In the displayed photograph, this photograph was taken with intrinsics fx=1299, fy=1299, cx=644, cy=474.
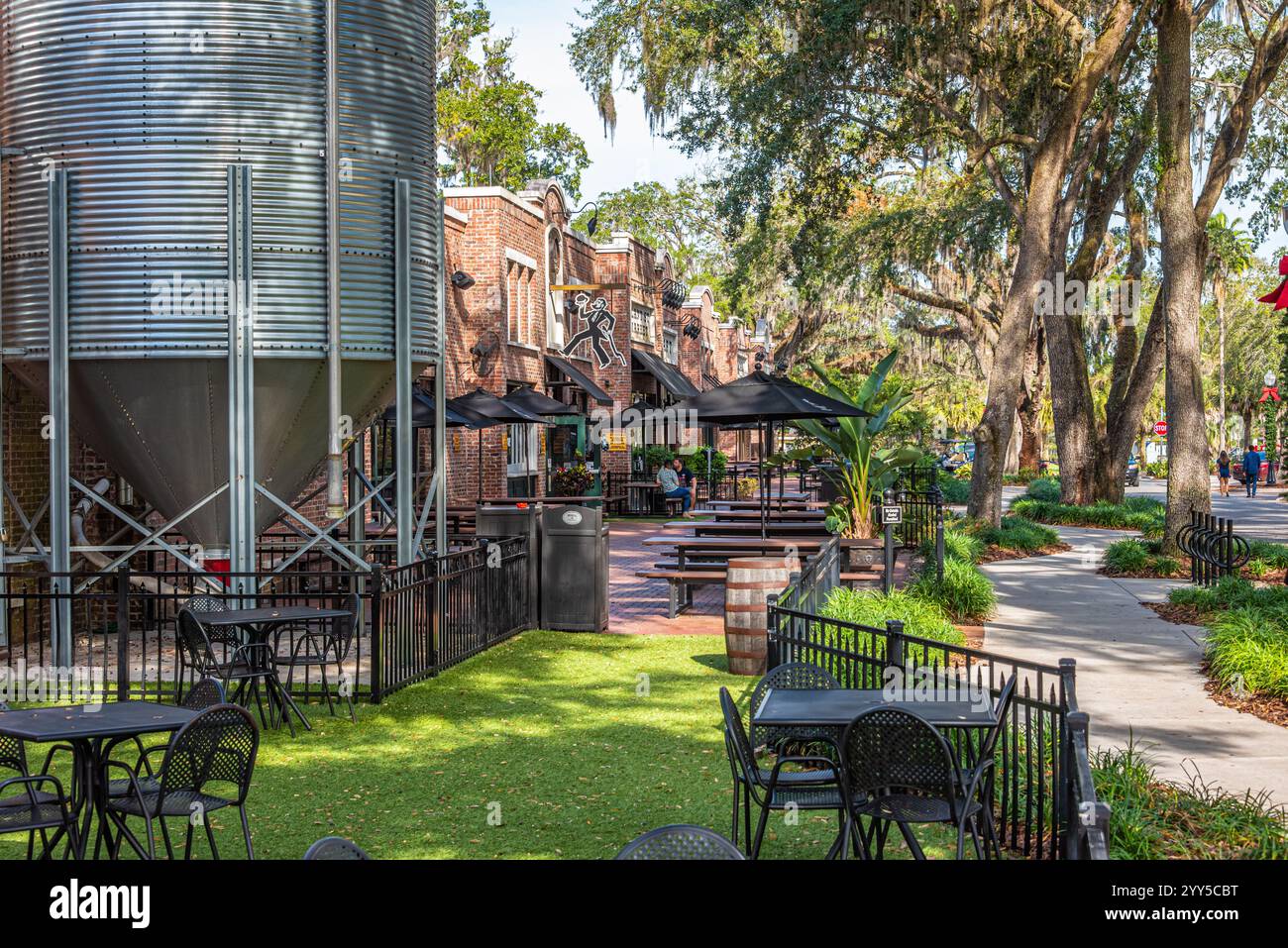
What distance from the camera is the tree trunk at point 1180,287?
20234 mm

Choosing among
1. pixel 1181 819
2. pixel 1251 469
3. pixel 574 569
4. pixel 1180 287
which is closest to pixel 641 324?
pixel 1251 469

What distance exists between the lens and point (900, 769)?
6.05m

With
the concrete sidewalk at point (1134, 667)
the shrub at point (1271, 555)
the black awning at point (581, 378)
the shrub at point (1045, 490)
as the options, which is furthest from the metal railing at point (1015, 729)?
the shrub at point (1045, 490)

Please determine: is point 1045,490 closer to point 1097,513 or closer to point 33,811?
point 1097,513

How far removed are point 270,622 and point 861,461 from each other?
10934mm

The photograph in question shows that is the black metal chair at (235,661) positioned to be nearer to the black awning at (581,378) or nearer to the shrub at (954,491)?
the black awning at (581,378)

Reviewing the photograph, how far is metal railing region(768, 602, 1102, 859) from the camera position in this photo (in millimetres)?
6379

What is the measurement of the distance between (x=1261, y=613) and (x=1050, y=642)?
2.10m

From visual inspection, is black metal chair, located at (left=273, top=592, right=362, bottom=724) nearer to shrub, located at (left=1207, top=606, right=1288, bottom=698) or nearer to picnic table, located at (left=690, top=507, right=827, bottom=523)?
shrub, located at (left=1207, top=606, right=1288, bottom=698)

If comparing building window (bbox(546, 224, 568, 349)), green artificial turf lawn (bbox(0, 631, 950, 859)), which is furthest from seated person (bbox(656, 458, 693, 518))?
green artificial turf lawn (bbox(0, 631, 950, 859))

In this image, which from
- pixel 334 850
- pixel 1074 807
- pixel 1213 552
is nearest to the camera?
pixel 334 850
